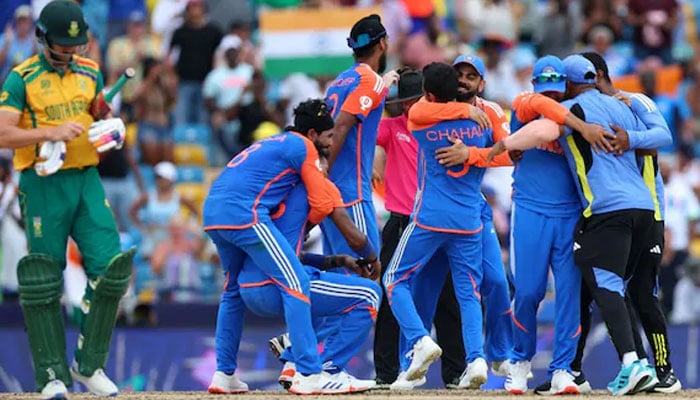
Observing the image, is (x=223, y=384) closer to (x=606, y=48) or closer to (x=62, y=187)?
(x=62, y=187)

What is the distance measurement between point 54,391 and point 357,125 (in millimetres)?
3286

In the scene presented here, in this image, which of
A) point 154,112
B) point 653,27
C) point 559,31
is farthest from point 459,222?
point 653,27

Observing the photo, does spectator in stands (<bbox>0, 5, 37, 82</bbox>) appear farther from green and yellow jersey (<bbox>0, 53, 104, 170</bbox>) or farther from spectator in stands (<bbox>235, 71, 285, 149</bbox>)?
green and yellow jersey (<bbox>0, 53, 104, 170</bbox>)

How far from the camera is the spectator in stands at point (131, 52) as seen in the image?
20.2m

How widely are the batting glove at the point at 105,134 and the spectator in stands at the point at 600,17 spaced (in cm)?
1199

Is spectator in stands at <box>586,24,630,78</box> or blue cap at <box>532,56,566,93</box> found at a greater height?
blue cap at <box>532,56,566,93</box>

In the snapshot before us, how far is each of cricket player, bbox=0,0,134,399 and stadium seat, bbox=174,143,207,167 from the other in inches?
332

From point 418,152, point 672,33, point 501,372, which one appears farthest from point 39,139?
point 672,33

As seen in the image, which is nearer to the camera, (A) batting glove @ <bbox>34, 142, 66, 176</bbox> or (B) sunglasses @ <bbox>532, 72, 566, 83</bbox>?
(A) batting glove @ <bbox>34, 142, 66, 176</bbox>

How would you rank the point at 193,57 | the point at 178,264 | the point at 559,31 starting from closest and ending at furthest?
the point at 178,264 < the point at 193,57 < the point at 559,31

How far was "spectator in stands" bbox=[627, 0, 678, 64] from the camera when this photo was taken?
22.6 meters

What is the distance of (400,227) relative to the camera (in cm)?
1301

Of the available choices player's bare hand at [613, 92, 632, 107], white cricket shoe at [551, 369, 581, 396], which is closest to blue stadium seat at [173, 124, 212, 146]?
player's bare hand at [613, 92, 632, 107]

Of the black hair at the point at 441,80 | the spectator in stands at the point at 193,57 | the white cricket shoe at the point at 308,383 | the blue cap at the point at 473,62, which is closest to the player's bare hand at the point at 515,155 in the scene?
the black hair at the point at 441,80
